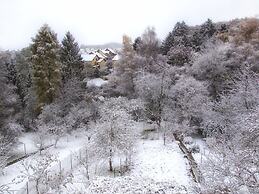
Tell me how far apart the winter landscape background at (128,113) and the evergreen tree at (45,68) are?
9 cm

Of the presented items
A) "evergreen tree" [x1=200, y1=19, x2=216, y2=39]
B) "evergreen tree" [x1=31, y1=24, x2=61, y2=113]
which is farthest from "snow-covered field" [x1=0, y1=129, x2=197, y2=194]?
"evergreen tree" [x1=200, y1=19, x2=216, y2=39]

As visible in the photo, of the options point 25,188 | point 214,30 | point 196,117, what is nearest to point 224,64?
point 196,117

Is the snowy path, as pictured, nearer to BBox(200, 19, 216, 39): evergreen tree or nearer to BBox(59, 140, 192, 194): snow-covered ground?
BBox(59, 140, 192, 194): snow-covered ground

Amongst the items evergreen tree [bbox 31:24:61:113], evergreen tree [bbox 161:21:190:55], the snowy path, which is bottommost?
the snowy path

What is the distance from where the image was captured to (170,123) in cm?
3169

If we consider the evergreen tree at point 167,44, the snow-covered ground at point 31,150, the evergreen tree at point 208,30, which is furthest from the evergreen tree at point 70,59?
the evergreen tree at point 208,30

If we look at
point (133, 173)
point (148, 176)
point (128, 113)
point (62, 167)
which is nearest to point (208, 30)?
point (128, 113)

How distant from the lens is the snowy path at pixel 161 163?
22.8 metres

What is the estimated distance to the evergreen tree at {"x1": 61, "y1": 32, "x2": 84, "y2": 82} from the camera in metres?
38.9

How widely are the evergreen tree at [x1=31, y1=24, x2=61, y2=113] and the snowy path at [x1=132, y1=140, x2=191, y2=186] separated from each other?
1061 centimetres

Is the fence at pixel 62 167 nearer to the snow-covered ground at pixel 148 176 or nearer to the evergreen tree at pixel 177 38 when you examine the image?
the snow-covered ground at pixel 148 176

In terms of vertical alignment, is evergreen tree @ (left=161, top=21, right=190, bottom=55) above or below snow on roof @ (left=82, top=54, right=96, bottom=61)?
above

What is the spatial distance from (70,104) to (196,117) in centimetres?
1179

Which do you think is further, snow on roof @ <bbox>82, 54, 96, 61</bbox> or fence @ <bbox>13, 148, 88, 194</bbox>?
snow on roof @ <bbox>82, 54, 96, 61</bbox>
